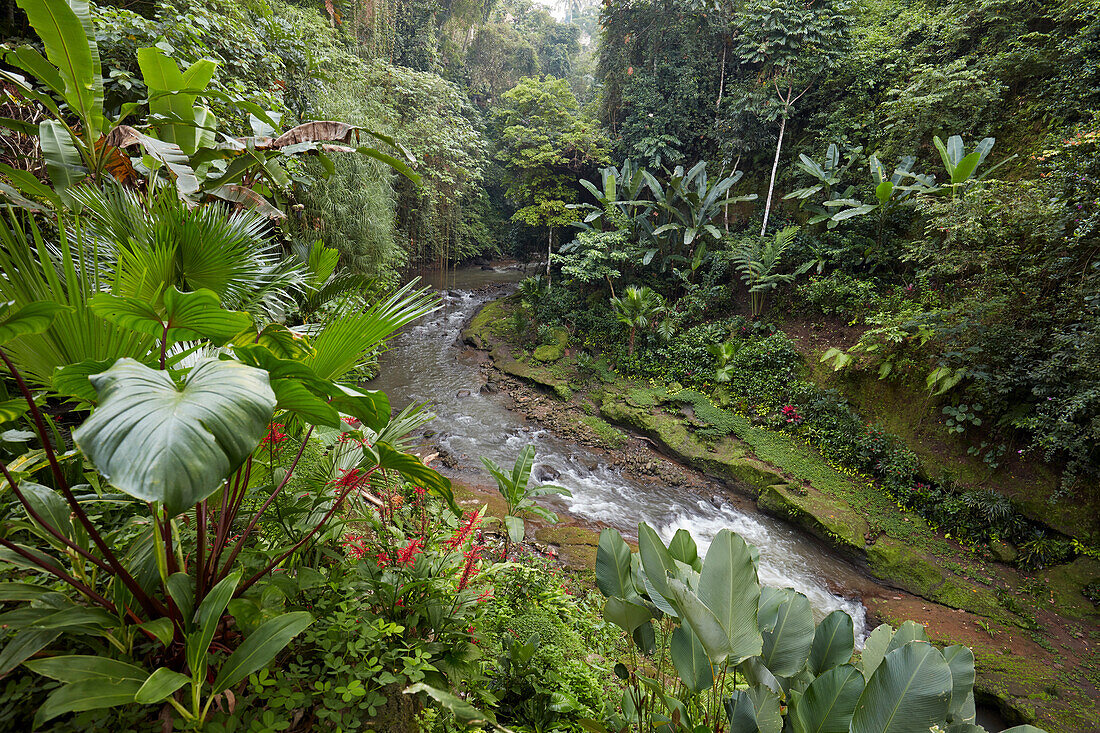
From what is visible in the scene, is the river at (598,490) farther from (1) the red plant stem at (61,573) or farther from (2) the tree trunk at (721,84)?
(2) the tree trunk at (721,84)

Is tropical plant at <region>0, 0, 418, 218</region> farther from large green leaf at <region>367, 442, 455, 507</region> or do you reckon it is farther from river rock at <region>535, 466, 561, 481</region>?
river rock at <region>535, 466, 561, 481</region>

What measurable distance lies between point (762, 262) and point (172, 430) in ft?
29.9

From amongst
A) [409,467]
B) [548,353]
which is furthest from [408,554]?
[548,353]

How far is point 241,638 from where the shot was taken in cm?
140

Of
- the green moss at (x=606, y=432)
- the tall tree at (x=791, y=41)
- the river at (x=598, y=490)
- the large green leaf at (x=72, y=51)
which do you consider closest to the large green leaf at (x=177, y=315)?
the large green leaf at (x=72, y=51)

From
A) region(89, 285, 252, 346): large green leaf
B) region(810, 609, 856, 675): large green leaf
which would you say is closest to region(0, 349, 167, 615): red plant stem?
region(89, 285, 252, 346): large green leaf

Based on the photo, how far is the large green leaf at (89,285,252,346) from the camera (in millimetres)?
963

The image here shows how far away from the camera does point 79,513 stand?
1.06 m

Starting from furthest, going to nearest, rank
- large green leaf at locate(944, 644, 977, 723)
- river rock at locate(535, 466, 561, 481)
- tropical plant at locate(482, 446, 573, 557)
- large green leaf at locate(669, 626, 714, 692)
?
river rock at locate(535, 466, 561, 481)
tropical plant at locate(482, 446, 573, 557)
large green leaf at locate(669, 626, 714, 692)
large green leaf at locate(944, 644, 977, 723)

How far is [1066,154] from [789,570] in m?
5.69

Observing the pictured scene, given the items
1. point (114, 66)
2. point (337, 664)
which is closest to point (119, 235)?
point (337, 664)

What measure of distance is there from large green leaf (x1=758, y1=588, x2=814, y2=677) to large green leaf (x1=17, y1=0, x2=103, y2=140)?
3837mm

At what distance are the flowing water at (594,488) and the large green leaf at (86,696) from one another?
13.4 ft

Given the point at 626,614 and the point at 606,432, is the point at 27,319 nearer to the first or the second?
the point at 626,614
